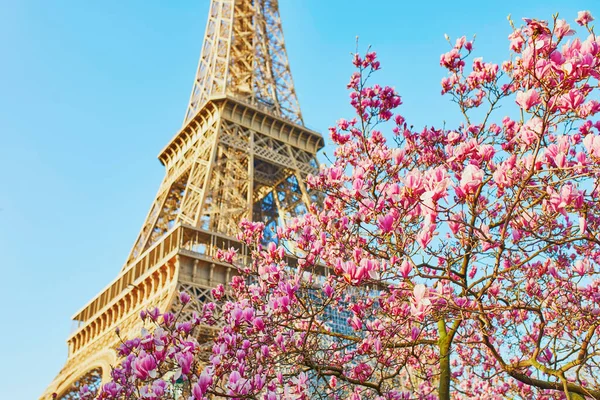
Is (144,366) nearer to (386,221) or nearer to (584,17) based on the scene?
(386,221)

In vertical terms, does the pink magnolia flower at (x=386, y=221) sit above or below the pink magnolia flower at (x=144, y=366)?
above

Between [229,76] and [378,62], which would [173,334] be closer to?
[378,62]

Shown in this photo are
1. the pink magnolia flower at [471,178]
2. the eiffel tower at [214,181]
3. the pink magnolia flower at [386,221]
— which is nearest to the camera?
the pink magnolia flower at [471,178]

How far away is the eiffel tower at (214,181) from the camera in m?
20.1

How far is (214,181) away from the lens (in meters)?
23.7

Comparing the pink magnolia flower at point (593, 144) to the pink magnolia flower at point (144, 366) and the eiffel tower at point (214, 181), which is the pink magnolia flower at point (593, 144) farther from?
the eiffel tower at point (214, 181)

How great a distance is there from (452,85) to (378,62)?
0.90m

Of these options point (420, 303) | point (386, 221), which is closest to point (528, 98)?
point (386, 221)

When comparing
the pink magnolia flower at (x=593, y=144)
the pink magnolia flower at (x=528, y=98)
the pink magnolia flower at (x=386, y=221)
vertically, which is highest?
the pink magnolia flower at (x=528, y=98)

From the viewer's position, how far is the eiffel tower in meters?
20.1

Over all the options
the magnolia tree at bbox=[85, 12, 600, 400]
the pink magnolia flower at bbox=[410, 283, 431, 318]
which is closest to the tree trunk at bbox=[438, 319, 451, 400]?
the magnolia tree at bbox=[85, 12, 600, 400]

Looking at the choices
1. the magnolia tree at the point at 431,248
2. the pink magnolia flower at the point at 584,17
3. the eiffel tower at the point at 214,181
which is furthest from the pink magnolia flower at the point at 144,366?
the eiffel tower at the point at 214,181

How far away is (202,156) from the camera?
83.0 feet

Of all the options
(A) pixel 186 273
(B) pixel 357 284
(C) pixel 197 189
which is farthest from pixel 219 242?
(B) pixel 357 284
